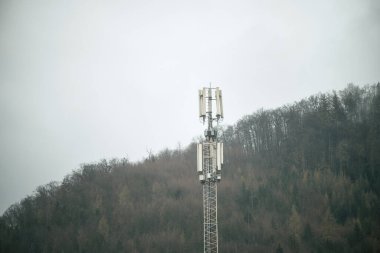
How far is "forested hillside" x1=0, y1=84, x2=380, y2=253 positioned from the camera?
52.1 metres

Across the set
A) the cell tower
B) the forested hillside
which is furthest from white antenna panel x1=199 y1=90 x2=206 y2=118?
the forested hillside

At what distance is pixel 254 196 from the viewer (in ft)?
200

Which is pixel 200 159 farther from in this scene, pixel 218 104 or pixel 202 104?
pixel 218 104

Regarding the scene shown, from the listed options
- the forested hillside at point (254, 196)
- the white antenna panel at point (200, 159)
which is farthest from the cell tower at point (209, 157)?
the forested hillside at point (254, 196)

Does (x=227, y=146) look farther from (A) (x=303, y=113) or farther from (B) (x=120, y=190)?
(B) (x=120, y=190)

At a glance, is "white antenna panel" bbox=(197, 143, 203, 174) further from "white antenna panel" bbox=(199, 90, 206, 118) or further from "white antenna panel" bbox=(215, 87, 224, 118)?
"white antenna panel" bbox=(215, 87, 224, 118)

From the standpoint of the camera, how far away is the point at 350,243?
1834 inches

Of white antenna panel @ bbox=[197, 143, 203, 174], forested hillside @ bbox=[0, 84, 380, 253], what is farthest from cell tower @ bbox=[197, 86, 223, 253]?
forested hillside @ bbox=[0, 84, 380, 253]

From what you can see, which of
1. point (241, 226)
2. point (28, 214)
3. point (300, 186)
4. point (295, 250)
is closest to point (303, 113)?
point (300, 186)

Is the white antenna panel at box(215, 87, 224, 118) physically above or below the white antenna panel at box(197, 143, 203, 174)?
above

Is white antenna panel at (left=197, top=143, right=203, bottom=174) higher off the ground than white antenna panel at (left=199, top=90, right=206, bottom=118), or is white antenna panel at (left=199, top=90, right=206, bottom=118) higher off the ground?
white antenna panel at (left=199, top=90, right=206, bottom=118)

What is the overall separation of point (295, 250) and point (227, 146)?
35550 millimetres

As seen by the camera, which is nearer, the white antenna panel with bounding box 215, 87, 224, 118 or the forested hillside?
the white antenna panel with bounding box 215, 87, 224, 118

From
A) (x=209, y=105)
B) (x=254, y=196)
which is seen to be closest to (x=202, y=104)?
Answer: (x=209, y=105)
